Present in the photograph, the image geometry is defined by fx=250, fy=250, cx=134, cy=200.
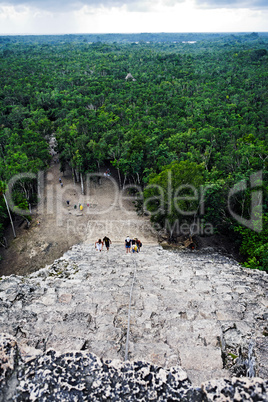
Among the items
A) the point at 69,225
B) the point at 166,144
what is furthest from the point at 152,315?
the point at 166,144

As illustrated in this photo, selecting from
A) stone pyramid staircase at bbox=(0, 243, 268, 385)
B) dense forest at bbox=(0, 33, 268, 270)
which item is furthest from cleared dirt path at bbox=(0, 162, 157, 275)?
stone pyramid staircase at bbox=(0, 243, 268, 385)

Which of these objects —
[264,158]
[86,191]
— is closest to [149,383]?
[264,158]

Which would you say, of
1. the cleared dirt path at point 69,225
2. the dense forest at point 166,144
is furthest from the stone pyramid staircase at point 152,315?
the cleared dirt path at point 69,225

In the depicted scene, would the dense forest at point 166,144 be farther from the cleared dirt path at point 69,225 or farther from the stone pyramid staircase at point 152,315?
the stone pyramid staircase at point 152,315

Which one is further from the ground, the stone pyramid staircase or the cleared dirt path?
the stone pyramid staircase

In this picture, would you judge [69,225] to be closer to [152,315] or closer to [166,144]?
[166,144]

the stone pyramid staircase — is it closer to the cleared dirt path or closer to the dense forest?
the dense forest

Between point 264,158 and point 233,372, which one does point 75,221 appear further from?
point 233,372
